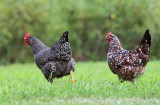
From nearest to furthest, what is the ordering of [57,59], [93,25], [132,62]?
[132,62] < [57,59] < [93,25]

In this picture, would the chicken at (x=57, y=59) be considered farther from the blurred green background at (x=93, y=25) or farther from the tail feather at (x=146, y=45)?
the blurred green background at (x=93, y=25)

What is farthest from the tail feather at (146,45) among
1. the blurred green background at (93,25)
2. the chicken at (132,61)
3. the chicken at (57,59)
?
the blurred green background at (93,25)

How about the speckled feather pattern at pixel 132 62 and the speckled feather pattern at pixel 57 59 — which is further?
the speckled feather pattern at pixel 57 59

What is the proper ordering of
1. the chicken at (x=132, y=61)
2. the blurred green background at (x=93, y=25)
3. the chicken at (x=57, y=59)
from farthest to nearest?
the blurred green background at (x=93, y=25)
the chicken at (x=57, y=59)
the chicken at (x=132, y=61)

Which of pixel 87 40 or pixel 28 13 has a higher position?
pixel 28 13

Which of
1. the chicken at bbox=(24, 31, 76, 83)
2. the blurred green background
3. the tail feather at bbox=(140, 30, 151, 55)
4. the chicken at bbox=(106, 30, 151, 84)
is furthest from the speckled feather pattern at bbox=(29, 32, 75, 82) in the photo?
the blurred green background

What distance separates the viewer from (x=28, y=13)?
18828mm

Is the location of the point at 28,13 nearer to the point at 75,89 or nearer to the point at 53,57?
the point at 53,57

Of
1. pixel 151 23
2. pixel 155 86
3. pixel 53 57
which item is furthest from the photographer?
pixel 151 23

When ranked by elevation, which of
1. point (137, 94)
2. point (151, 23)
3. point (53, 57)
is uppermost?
point (151, 23)

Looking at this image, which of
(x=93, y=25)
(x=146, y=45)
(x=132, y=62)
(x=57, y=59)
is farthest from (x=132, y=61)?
(x=93, y=25)

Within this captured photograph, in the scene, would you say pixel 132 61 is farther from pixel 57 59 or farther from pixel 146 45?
pixel 57 59

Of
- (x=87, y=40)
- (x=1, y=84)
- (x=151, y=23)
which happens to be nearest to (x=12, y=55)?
(x=87, y=40)

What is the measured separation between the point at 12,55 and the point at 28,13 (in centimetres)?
293
